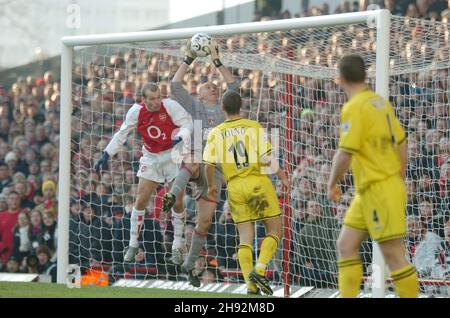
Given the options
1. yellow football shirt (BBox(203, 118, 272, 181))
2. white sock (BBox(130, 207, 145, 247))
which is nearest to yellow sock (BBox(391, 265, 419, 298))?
yellow football shirt (BBox(203, 118, 272, 181))

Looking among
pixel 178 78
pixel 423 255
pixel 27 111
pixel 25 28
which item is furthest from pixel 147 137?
pixel 25 28

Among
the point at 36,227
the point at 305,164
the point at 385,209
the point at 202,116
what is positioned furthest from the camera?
the point at 36,227

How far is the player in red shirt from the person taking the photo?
11070mm

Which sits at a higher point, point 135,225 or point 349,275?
point 349,275

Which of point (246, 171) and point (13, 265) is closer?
point (246, 171)

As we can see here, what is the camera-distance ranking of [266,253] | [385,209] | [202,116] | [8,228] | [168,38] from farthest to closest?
[8,228]
[168,38]
[202,116]
[266,253]
[385,209]

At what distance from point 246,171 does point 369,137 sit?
8.50 feet

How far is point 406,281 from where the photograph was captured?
7.66m

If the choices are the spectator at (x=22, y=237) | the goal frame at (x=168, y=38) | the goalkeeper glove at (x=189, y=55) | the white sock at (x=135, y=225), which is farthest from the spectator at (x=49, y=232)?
the goalkeeper glove at (x=189, y=55)

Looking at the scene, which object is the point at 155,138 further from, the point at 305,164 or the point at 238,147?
the point at 305,164

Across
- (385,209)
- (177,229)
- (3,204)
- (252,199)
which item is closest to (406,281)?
(385,209)

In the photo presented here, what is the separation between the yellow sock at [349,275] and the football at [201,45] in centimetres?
347
